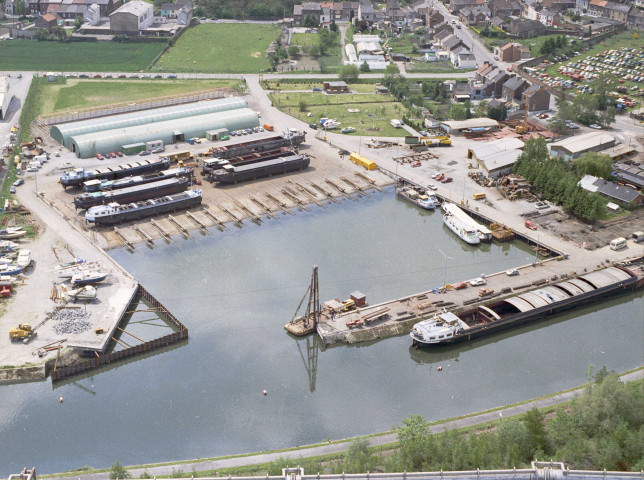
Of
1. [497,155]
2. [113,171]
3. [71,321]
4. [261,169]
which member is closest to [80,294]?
[71,321]

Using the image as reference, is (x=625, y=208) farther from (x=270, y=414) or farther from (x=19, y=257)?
(x=19, y=257)

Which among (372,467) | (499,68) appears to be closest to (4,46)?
(499,68)

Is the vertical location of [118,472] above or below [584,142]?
above

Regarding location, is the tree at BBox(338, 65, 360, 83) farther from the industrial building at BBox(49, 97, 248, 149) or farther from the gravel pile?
the gravel pile

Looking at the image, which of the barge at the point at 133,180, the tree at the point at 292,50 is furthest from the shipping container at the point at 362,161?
the tree at the point at 292,50

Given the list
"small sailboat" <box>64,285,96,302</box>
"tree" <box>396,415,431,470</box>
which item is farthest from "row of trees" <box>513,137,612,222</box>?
"small sailboat" <box>64,285,96,302</box>

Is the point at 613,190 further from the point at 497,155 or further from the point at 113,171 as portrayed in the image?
the point at 113,171

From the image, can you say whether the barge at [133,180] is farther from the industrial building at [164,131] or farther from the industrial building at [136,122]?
the industrial building at [136,122]
